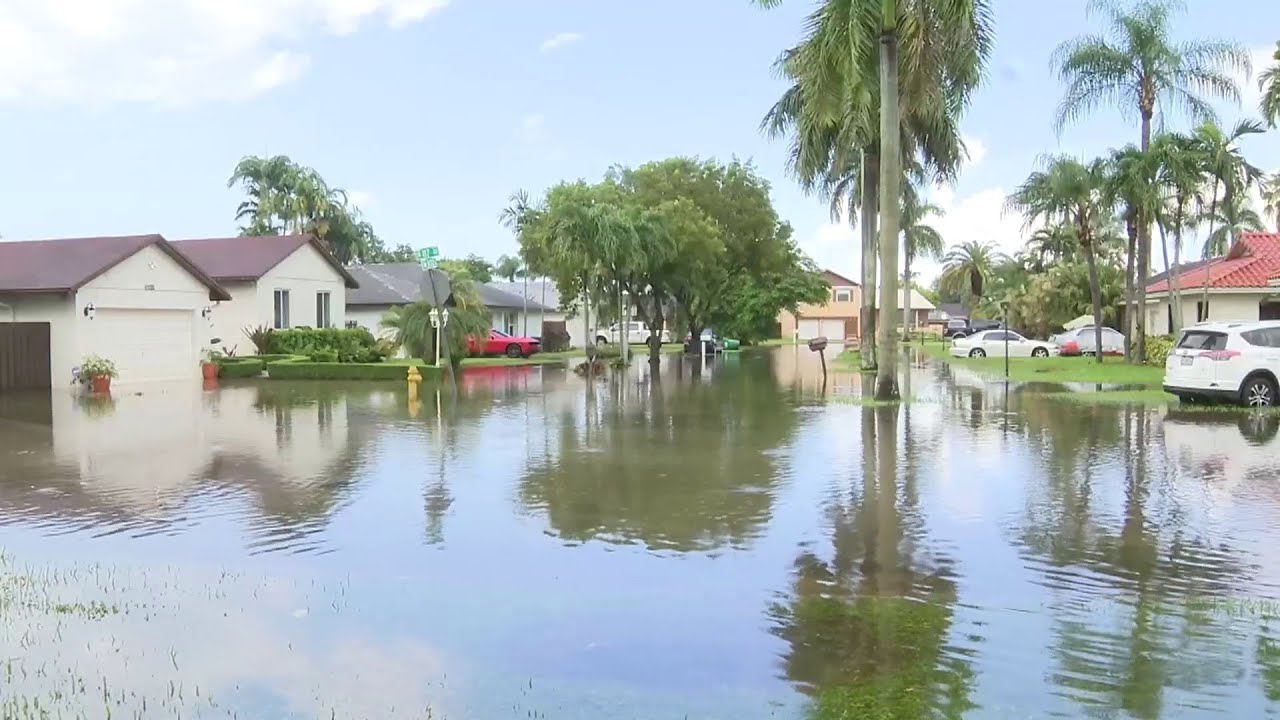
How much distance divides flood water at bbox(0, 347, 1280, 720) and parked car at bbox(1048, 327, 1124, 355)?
32925 mm

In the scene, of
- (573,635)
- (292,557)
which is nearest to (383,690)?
(573,635)

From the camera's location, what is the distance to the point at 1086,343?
49750mm

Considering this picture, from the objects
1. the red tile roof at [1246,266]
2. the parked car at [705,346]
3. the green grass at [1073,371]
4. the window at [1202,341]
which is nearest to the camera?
the window at [1202,341]

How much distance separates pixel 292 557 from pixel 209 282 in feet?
96.9

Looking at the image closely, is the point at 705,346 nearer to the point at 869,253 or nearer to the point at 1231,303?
the point at 869,253

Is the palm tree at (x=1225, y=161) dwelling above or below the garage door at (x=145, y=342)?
above

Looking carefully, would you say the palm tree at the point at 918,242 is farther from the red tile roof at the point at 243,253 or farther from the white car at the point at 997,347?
the red tile roof at the point at 243,253

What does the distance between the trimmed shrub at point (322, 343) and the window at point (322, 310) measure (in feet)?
6.35

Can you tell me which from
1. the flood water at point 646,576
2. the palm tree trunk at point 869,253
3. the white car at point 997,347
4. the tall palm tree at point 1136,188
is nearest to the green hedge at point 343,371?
the palm tree trunk at point 869,253

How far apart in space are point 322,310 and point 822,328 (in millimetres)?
64670

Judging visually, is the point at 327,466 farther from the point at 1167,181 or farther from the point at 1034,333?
the point at 1034,333

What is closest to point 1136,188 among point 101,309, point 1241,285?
point 1241,285

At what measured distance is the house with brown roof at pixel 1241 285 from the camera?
36625 millimetres

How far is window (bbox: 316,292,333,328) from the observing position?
45.0 metres
